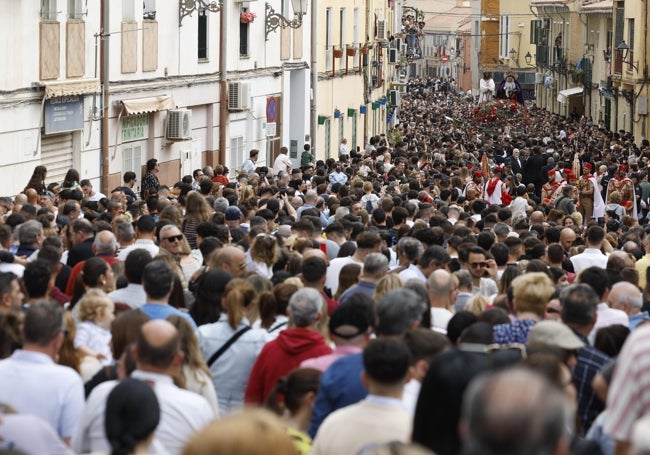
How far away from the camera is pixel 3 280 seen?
9477 mm

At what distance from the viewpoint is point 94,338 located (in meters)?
8.92

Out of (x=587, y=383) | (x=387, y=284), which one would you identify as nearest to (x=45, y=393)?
(x=587, y=383)

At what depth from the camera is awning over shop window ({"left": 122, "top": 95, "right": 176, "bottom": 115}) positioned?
26047mm

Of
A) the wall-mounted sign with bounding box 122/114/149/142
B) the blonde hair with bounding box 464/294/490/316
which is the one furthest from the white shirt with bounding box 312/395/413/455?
the wall-mounted sign with bounding box 122/114/149/142

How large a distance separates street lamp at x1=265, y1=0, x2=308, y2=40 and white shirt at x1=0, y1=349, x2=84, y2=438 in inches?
1081

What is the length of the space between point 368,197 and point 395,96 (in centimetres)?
4286

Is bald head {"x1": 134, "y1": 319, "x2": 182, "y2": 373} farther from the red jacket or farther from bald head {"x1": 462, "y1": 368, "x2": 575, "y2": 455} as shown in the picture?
bald head {"x1": 462, "y1": 368, "x2": 575, "y2": 455}

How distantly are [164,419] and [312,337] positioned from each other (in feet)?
6.06

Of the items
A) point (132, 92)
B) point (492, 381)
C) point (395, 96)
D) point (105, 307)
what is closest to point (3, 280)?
point (105, 307)

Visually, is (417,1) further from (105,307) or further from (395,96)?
(105,307)

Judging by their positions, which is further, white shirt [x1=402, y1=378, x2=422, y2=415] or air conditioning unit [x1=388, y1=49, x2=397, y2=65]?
air conditioning unit [x1=388, y1=49, x2=397, y2=65]

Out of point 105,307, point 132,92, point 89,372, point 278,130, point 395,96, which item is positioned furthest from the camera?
point 395,96

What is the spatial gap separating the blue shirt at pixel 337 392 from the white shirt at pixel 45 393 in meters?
1.14

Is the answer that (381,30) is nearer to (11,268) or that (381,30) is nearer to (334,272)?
(334,272)
